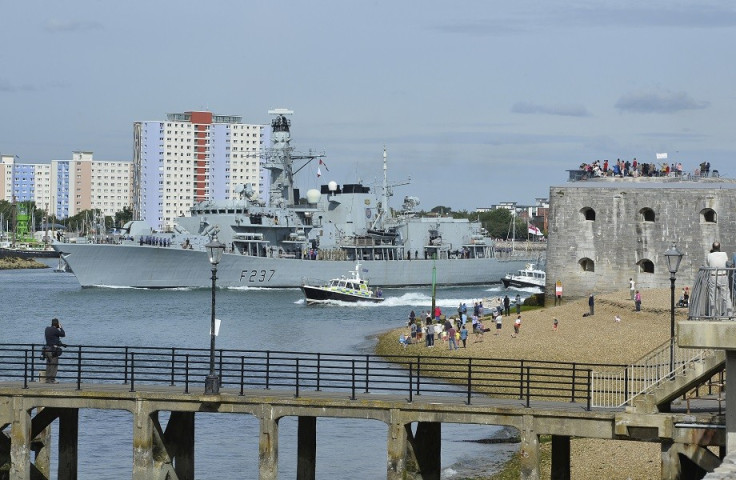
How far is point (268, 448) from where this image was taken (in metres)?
24.0

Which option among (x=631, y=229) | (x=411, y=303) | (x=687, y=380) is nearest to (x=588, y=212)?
(x=631, y=229)

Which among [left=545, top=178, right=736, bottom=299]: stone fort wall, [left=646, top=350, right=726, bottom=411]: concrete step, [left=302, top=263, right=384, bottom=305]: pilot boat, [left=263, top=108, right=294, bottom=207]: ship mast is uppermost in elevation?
[left=263, top=108, right=294, bottom=207]: ship mast

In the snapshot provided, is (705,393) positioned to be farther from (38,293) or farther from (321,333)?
(38,293)

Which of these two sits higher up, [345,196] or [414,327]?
[345,196]

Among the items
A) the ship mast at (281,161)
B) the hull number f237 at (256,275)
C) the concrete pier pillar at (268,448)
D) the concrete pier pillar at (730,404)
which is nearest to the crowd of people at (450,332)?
the concrete pier pillar at (268,448)

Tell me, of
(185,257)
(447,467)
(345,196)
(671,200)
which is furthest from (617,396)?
(345,196)

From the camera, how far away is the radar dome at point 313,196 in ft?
401

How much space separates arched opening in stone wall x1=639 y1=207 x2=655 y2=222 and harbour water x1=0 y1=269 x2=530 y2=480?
14264 mm

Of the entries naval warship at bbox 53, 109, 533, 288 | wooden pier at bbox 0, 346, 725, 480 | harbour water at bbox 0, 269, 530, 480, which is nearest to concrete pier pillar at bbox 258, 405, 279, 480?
wooden pier at bbox 0, 346, 725, 480

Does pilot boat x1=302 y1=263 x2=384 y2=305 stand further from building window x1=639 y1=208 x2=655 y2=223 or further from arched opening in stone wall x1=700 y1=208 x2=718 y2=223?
arched opening in stone wall x1=700 y1=208 x2=718 y2=223

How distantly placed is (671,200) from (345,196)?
59.4 m

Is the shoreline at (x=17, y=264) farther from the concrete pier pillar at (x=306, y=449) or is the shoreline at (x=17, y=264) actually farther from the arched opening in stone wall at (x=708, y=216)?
the concrete pier pillar at (x=306, y=449)

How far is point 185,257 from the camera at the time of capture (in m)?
108

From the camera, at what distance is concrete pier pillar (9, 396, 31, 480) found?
24.8m
